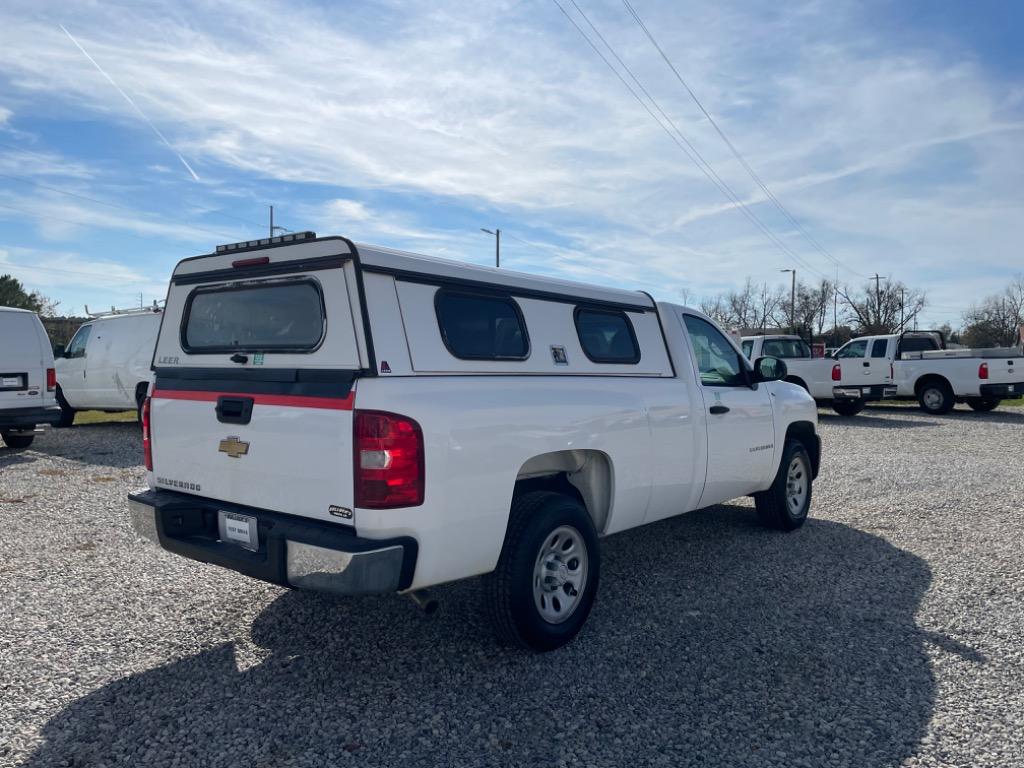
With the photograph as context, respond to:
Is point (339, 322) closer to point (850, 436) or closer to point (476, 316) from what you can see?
point (476, 316)

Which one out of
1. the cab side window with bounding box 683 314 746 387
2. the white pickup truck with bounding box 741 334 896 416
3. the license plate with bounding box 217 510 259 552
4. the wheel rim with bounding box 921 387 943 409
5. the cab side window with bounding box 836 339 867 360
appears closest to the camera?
the license plate with bounding box 217 510 259 552

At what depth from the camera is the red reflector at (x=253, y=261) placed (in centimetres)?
418

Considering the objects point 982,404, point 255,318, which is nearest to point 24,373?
point 255,318

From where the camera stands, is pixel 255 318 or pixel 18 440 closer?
pixel 255 318

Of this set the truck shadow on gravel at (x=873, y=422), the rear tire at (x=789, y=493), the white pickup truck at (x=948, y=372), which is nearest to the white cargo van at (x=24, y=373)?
the rear tire at (x=789, y=493)

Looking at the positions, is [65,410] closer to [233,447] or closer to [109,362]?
[109,362]

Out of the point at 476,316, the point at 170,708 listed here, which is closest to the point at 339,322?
the point at 476,316

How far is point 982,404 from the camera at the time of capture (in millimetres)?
19594

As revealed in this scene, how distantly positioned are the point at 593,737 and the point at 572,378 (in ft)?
6.57

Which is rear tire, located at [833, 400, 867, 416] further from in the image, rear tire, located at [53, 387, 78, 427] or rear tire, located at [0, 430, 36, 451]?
rear tire, located at [53, 387, 78, 427]

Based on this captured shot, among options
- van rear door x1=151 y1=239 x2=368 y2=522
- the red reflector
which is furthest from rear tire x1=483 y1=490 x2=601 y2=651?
the red reflector

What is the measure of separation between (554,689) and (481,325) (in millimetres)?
1886

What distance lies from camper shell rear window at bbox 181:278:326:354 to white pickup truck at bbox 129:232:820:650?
0.01 meters

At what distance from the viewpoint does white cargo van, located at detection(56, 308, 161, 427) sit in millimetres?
13845
